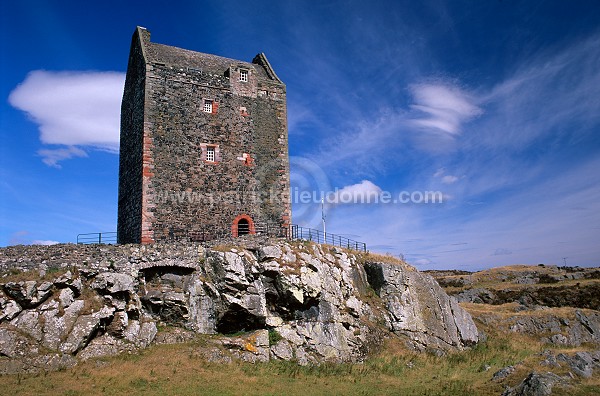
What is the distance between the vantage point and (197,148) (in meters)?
34.3

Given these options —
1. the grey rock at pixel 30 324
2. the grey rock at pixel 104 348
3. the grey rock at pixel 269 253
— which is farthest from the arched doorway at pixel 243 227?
the grey rock at pixel 30 324

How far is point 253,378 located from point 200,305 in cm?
683

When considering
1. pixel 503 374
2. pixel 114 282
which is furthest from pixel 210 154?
pixel 503 374

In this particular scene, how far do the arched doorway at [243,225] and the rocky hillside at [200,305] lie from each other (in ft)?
12.7

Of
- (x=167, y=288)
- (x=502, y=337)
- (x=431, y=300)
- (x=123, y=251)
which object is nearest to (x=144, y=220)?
(x=123, y=251)

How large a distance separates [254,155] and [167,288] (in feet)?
45.9

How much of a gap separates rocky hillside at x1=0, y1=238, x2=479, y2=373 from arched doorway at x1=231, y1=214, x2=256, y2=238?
3877 millimetres

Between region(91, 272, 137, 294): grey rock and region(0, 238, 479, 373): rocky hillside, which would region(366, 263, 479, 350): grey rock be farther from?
region(91, 272, 137, 294): grey rock

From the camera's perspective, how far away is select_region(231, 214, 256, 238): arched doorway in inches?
1366

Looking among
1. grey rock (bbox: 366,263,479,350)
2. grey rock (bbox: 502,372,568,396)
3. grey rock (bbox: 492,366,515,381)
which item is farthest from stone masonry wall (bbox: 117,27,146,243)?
grey rock (bbox: 502,372,568,396)

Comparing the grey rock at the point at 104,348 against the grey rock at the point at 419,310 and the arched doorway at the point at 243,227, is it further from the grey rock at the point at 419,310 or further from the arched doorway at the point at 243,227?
the grey rock at the point at 419,310

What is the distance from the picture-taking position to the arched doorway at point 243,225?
1366 inches

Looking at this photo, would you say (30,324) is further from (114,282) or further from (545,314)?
(545,314)

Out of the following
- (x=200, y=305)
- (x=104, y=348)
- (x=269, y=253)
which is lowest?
(x=104, y=348)
